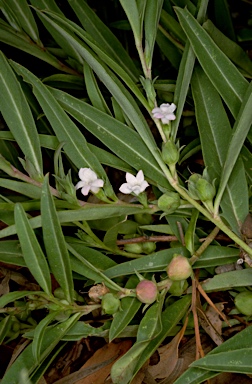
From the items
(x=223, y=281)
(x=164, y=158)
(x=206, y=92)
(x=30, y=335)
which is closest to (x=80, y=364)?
(x=30, y=335)

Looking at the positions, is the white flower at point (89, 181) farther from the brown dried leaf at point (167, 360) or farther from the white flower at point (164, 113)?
the brown dried leaf at point (167, 360)

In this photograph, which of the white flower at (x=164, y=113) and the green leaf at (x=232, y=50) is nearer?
the white flower at (x=164, y=113)

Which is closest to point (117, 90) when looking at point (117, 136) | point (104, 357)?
point (117, 136)

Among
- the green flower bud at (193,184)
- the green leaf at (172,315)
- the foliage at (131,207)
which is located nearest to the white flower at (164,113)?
the foliage at (131,207)

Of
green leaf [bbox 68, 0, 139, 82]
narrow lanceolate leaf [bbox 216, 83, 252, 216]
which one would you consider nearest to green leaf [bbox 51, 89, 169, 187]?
narrow lanceolate leaf [bbox 216, 83, 252, 216]

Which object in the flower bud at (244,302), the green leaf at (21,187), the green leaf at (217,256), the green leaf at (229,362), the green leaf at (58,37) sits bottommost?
the flower bud at (244,302)
